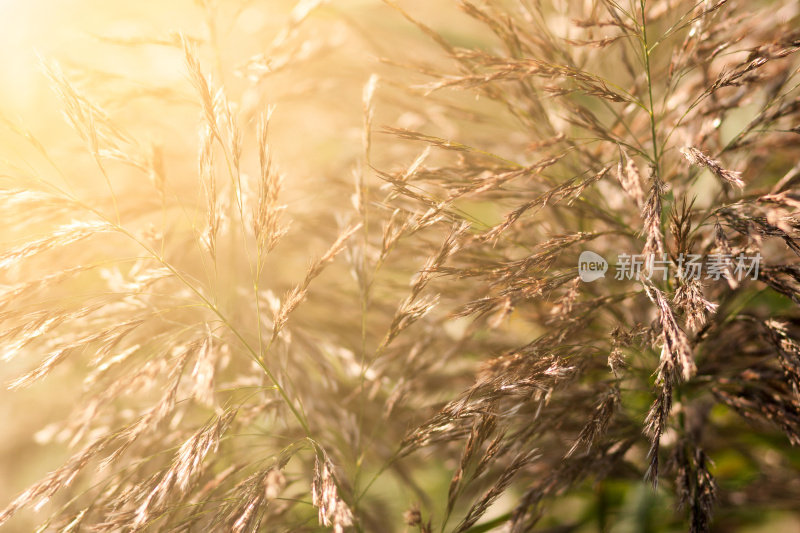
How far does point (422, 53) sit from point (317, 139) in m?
0.52

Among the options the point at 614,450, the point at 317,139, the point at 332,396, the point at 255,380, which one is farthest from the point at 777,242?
the point at 317,139

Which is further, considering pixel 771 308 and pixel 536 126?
pixel 771 308

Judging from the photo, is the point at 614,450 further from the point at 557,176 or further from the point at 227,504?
the point at 227,504

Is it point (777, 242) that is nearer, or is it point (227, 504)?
point (227, 504)

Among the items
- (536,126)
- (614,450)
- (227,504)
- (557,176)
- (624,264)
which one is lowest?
(614,450)

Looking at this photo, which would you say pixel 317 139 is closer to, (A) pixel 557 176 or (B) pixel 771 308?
(A) pixel 557 176

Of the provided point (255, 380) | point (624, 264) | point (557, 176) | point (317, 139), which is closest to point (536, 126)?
point (557, 176)

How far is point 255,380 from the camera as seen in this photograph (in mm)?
1172

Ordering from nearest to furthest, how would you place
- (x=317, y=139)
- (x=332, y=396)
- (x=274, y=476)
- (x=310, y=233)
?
(x=274, y=476)
(x=332, y=396)
(x=310, y=233)
(x=317, y=139)

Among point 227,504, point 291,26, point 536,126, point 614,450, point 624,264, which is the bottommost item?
point 614,450

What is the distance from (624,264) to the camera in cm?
107

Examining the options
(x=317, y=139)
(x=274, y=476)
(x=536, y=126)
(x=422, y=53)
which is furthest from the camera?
(x=317, y=139)

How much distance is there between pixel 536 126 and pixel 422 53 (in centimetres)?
89

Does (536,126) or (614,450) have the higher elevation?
(536,126)
